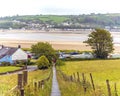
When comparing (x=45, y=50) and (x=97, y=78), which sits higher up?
(x=97, y=78)

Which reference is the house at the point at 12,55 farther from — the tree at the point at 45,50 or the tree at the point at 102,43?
the tree at the point at 102,43

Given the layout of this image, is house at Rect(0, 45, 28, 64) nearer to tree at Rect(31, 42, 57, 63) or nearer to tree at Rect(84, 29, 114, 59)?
tree at Rect(31, 42, 57, 63)

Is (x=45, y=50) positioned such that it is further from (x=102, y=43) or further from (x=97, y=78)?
(x=97, y=78)

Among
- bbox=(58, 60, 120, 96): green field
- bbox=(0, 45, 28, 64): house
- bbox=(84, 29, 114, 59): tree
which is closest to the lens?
bbox=(58, 60, 120, 96): green field

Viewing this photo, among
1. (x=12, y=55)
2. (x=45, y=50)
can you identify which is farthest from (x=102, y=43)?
(x=12, y=55)

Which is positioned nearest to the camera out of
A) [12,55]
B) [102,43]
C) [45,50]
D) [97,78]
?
[97,78]

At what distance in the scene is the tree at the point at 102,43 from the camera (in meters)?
101

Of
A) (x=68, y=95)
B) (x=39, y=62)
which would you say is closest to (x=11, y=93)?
(x=68, y=95)

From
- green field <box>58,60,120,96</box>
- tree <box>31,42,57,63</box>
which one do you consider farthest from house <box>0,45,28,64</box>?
green field <box>58,60,120,96</box>

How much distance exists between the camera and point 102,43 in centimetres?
Result: 10212

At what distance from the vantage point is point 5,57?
95625 mm

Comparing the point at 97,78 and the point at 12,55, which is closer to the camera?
the point at 97,78

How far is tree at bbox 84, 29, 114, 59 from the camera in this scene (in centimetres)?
10139

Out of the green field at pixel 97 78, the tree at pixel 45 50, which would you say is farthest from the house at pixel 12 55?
the green field at pixel 97 78
